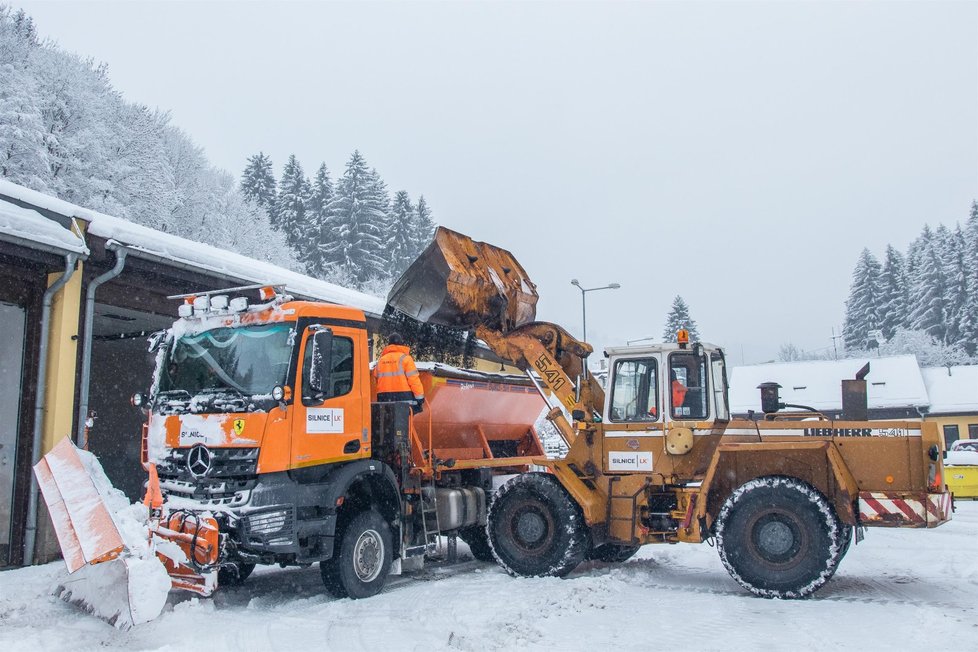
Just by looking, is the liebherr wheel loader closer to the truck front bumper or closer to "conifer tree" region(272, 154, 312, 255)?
the truck front bumper

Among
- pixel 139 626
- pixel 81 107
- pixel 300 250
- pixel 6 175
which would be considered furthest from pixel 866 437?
pixel 300 250

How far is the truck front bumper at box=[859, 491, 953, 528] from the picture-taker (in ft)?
25.5

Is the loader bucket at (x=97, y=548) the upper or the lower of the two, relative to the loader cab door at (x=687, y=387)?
lower

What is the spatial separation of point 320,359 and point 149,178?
91.8 feet

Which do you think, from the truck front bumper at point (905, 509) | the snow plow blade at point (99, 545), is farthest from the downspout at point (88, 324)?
the truck front bumper at point (905, 509)

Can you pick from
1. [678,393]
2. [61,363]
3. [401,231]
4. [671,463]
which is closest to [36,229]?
[61,363]

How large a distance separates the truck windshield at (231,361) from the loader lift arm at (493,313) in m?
2.35

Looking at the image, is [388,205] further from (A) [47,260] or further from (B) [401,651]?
(B) [401,651]

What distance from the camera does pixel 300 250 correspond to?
52.5 metres

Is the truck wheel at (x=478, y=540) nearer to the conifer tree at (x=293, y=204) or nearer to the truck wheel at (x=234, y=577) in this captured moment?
the truck wheel at (x=234, y=577)

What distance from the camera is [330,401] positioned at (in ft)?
25.8

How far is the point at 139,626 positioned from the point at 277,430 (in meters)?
1.87

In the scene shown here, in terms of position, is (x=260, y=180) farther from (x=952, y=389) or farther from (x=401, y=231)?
(x=952, y=389)

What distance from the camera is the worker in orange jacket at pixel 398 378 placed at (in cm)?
867
